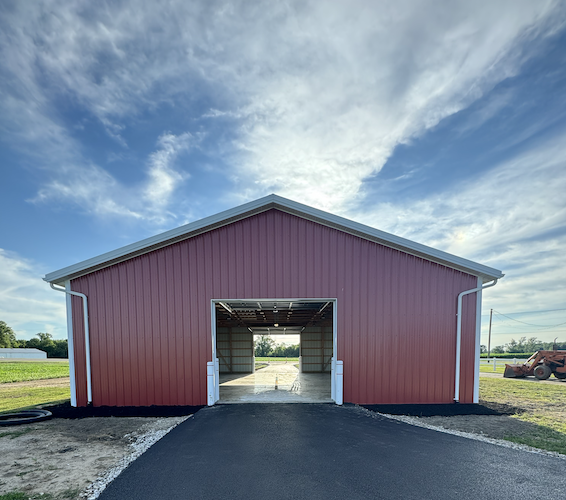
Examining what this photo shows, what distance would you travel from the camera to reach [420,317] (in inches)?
370

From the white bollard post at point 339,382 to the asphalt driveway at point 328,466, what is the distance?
202cm

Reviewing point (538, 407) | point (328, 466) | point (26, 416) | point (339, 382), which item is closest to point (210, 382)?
point (339, 382)

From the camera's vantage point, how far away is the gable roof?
355 inches

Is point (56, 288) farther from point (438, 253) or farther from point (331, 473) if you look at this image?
point (438, 253)

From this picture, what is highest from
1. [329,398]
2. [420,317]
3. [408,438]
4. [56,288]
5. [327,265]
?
[327,265]

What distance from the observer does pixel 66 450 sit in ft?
19.0

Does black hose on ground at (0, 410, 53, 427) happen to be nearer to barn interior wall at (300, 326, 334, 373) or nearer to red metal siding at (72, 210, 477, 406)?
red metal siding at (72, 210, 477, 406)

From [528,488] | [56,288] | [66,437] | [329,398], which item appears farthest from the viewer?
[329,398]

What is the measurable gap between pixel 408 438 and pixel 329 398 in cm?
416

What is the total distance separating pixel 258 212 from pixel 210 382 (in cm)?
513

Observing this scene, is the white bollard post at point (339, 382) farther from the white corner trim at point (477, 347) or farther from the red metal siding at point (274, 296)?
the white corner trim at point (477, 347)

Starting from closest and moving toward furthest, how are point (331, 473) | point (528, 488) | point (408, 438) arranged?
1. point (528, 488)
2. point (331, 473)
3. point (408, 438)

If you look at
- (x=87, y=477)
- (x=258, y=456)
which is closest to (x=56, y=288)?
(x=87, y=477)

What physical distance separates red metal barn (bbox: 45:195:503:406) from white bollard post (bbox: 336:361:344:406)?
1.1 inches
